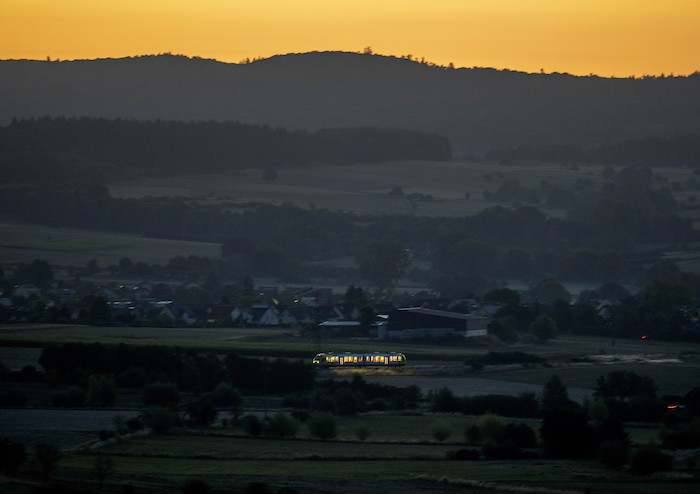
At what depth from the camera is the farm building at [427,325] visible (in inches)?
2790

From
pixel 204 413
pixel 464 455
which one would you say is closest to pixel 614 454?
pixel 464 455

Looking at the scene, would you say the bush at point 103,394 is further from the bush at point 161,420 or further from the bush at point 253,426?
the bush at point 253,426

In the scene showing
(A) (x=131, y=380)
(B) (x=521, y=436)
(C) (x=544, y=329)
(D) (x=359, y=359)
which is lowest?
(B) (x=521, y=436)

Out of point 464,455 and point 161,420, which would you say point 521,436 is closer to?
point 464,455

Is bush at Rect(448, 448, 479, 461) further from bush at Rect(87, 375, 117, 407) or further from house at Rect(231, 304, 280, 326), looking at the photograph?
house at Rect(231, 304, 280, 326)

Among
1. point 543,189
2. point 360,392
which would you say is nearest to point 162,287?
point 360,392

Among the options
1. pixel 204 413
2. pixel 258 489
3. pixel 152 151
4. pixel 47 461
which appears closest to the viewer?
pixel 258 489

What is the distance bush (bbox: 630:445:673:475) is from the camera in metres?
33.2

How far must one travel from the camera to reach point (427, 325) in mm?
71500

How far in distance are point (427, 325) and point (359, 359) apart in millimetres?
13522

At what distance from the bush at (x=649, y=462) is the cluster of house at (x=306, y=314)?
36.7m

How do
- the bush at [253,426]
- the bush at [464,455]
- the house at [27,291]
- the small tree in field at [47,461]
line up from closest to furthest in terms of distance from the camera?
the small tree in field at [47,461], the bush at [464,455], the bush at [253,426], the house at [27,291]

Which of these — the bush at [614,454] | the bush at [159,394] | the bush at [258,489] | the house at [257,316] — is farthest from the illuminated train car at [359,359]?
the bush at [258,489]

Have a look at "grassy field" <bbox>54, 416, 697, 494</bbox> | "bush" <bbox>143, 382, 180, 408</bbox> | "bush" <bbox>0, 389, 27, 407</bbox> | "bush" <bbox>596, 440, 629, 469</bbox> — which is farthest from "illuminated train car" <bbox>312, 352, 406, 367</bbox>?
"bush" <bbox>596, 440, 629, 469</bbox>
